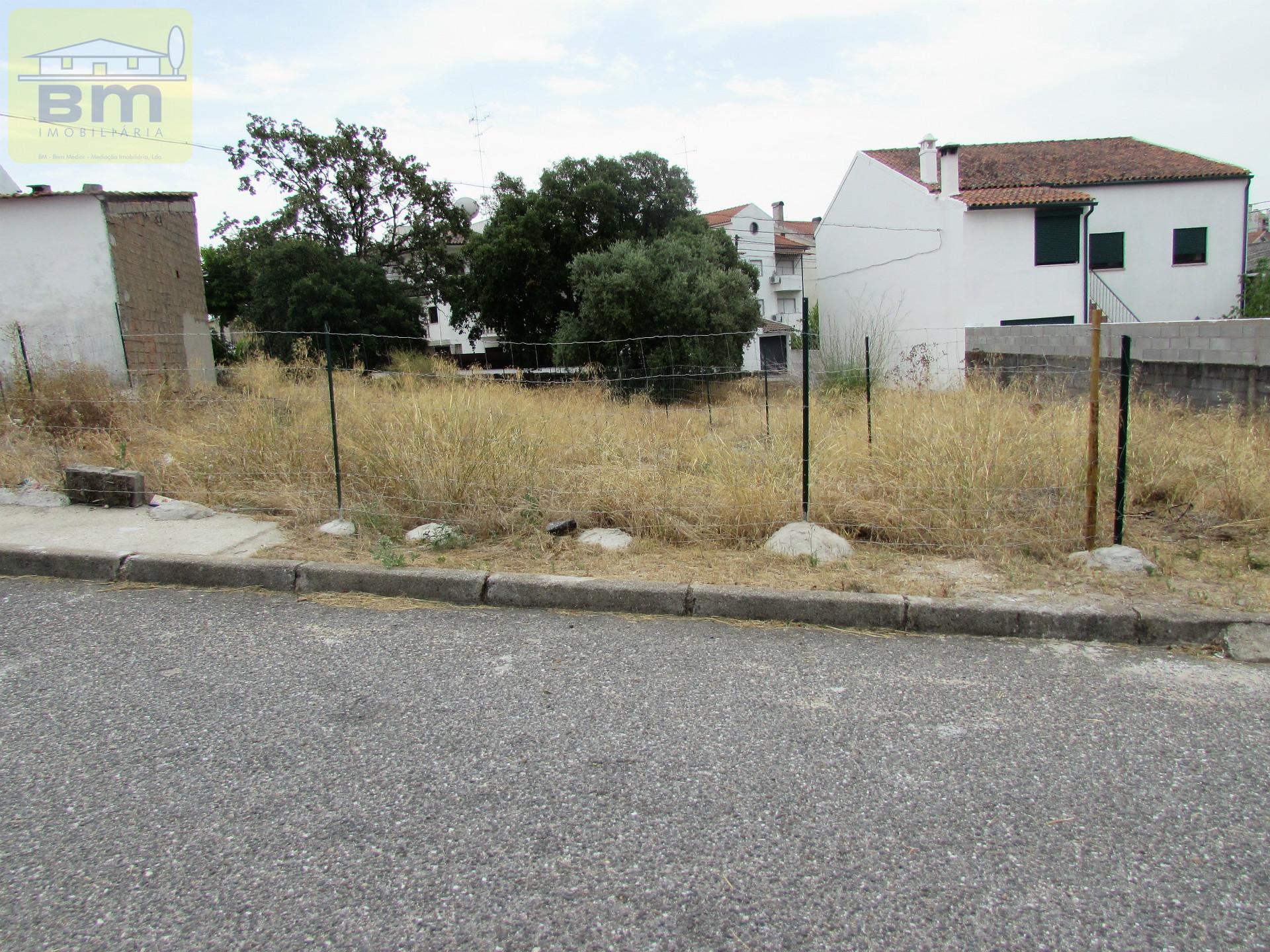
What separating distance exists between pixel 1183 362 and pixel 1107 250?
58.3 feet

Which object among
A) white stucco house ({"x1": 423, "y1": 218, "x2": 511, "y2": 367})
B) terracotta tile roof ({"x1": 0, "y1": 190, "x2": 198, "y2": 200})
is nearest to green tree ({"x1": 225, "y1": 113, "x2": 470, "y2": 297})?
white stucco house ({"x1": 423, "y1": 218, "x2": 511, "y2": 367})

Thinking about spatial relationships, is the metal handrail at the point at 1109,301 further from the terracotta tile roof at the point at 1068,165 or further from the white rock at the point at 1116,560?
the white rock at the point at 1116,560

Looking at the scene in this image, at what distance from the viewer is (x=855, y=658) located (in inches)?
145

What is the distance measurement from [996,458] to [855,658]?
2.56 meters

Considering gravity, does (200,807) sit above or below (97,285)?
below

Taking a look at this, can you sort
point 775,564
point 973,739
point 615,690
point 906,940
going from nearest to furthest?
point 906,940 < point 973,739 < point 615,690 < point 775,564

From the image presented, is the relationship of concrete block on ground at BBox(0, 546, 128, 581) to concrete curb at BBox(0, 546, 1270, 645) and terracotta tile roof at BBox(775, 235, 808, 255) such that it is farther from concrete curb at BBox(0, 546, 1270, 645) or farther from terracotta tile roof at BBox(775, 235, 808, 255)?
terracotta tile roof at BBox(775, 235, 808, 255)

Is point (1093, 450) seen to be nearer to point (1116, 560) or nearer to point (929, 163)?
point (1116, 560)

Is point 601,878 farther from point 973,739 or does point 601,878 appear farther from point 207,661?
point 207,661

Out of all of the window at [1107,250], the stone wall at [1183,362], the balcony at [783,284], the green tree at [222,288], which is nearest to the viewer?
the stone wall at [1183,362]

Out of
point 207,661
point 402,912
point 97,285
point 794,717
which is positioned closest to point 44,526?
point 207,661

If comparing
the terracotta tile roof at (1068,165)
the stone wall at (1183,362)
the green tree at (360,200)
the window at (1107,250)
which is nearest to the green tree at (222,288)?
the green tree at (360,200)

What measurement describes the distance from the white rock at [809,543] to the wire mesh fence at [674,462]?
0.21m

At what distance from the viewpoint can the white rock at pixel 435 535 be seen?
5.27 metres
